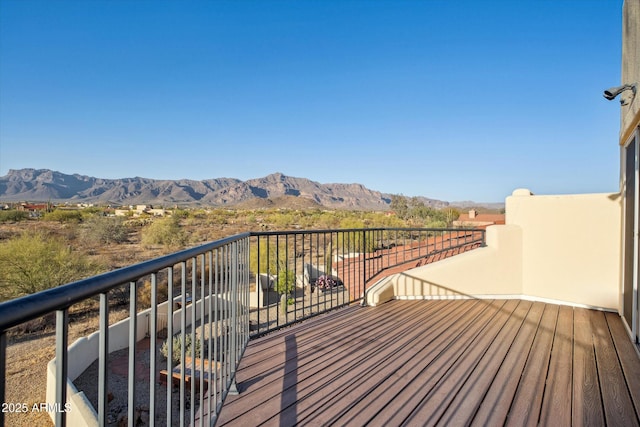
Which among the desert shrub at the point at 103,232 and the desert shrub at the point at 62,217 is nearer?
the desert shrub at the point at 103,232

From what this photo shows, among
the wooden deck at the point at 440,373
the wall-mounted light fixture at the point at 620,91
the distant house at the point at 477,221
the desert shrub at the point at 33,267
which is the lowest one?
the desert shrub at the point at 33,267

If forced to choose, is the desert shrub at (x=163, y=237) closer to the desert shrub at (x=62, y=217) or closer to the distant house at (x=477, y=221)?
the desert shrub at (x=62, y=217)

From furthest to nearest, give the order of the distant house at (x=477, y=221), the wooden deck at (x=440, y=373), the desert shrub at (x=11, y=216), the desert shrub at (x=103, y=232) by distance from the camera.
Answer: the desert shrub at (x=11, y=216) < the desert shrub at (x=103, y=232) < the distant house at (x=477, y=221) < the wooden deck at (x=440, y=373)

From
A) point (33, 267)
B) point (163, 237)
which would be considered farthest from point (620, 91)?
point (163, 237)

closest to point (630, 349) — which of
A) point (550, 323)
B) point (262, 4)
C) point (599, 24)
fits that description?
point (550, 323)

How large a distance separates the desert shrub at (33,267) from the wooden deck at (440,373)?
33.3 feet

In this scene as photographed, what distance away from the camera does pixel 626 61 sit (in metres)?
3.50

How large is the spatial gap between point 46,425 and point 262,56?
54.7ft

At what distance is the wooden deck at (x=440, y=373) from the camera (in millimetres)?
2021

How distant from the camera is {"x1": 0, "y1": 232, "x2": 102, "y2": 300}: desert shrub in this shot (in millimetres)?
10062

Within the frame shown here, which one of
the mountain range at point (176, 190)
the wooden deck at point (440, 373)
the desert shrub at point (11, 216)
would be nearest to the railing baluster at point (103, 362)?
the wooden deck at point (440, 373)

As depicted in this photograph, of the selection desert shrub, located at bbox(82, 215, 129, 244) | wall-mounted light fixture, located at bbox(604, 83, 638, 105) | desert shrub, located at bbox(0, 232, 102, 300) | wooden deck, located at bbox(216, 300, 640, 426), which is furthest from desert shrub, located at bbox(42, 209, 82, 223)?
wall-mounted light fixture, located at bbox(604, 83, 638, 105)

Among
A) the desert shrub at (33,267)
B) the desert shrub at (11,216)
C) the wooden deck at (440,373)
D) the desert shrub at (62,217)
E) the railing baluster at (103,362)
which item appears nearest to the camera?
the railing baluster at (103,362)

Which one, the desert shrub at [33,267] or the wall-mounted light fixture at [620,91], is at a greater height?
the wall-mounted light fixture at [620,91]
